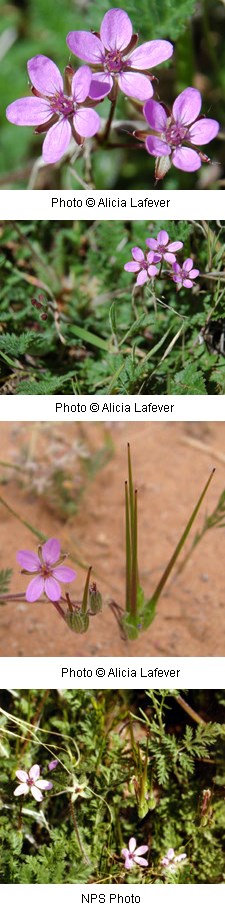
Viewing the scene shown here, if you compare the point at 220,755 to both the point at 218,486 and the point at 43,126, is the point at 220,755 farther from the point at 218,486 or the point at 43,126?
the point at 43,126

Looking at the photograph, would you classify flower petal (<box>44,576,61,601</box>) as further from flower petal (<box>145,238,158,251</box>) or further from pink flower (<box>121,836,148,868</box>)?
flower petal (<box>145,238,158,251</box>)

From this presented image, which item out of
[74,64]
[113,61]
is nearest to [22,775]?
[113,61]
